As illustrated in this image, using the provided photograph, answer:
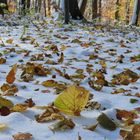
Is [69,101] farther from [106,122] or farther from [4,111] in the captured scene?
[4,111]

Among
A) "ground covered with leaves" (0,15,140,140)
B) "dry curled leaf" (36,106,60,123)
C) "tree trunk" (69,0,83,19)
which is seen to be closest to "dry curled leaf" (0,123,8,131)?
"ground covered with leaves" (0,15,140,140)

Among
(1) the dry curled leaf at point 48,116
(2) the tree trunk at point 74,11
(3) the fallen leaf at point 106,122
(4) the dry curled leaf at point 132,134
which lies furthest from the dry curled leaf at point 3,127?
(2) the tree trunk at point 74,11

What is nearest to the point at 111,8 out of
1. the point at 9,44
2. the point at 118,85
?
the point at 9,44

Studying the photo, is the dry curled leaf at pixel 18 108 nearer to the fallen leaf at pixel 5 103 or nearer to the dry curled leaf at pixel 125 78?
the fallen leaf at pixel 5 103

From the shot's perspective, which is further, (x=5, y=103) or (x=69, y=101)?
(x=5, y=103)

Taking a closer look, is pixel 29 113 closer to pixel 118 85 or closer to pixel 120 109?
pixel 120 109

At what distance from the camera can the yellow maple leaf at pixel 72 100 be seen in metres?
2.55

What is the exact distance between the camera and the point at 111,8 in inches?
2048

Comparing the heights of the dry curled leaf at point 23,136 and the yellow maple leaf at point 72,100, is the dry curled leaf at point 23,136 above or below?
below

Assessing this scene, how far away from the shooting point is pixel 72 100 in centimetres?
259

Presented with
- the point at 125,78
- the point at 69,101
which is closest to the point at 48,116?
the point at 69,101

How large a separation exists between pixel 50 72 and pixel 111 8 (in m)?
48.6

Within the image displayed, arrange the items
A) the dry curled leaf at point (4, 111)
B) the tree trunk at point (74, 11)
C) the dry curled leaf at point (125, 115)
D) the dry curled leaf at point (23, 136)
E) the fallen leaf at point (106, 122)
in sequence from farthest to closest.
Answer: the tree trunk at point (74, 11) < the dry curled leaf at point (125, 115) < the dry curled leaf at point (4, 111) < the fallen leaf at point (106, 122) < the dry curled leaf at point (23, 136)

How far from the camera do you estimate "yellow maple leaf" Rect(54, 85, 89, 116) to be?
2.55 m
